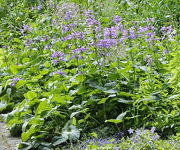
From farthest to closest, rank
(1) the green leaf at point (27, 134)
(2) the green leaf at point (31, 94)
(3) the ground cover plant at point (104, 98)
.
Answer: (2) the green leaf at point (31, 94) < (1) the green leaf at point (27, 134) < (3) the ground cover plant at point (104, 98)

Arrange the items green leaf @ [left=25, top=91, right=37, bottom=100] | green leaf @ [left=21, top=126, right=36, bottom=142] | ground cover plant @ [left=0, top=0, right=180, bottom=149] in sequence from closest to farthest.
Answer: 1. ground cover plant @ [left=0, top=0, right=180, bottom=149]
2. green leaf @ [left=21, top=126, right=36, bottom=142]
3. green leaf @ [left=25, top=91, right=37, bottom=100]

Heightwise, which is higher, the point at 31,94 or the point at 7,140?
the point at 31,94

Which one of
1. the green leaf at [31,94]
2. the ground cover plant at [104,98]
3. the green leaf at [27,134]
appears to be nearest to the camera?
the ground cover plant at [104,98]

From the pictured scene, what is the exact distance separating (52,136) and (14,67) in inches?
54.0

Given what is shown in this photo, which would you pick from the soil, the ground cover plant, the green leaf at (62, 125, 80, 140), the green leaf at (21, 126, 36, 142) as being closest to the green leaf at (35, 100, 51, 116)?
the ground cover plant

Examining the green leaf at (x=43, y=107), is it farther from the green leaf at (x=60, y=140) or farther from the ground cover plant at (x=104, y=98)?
the green leaf at (x=60, y=140)

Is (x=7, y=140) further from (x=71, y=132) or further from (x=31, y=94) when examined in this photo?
(x=71, y=132)

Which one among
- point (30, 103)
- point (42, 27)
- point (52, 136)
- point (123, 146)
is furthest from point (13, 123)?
point (42, 27)

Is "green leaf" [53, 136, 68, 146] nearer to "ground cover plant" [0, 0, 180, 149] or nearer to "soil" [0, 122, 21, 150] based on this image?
"ground cover plant" [0, 0, 180, 149]

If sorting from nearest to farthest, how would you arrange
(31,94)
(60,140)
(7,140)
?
(60,140)
(7,140)
(31,94)

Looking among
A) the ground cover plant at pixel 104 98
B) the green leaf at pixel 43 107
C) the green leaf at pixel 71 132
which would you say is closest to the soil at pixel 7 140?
the ground cover plant at pixel 104 98

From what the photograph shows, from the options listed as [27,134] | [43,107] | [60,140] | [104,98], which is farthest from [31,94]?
[104,98]

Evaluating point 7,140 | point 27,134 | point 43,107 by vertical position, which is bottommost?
point 7,140

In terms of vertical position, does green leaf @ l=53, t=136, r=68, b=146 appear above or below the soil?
above
